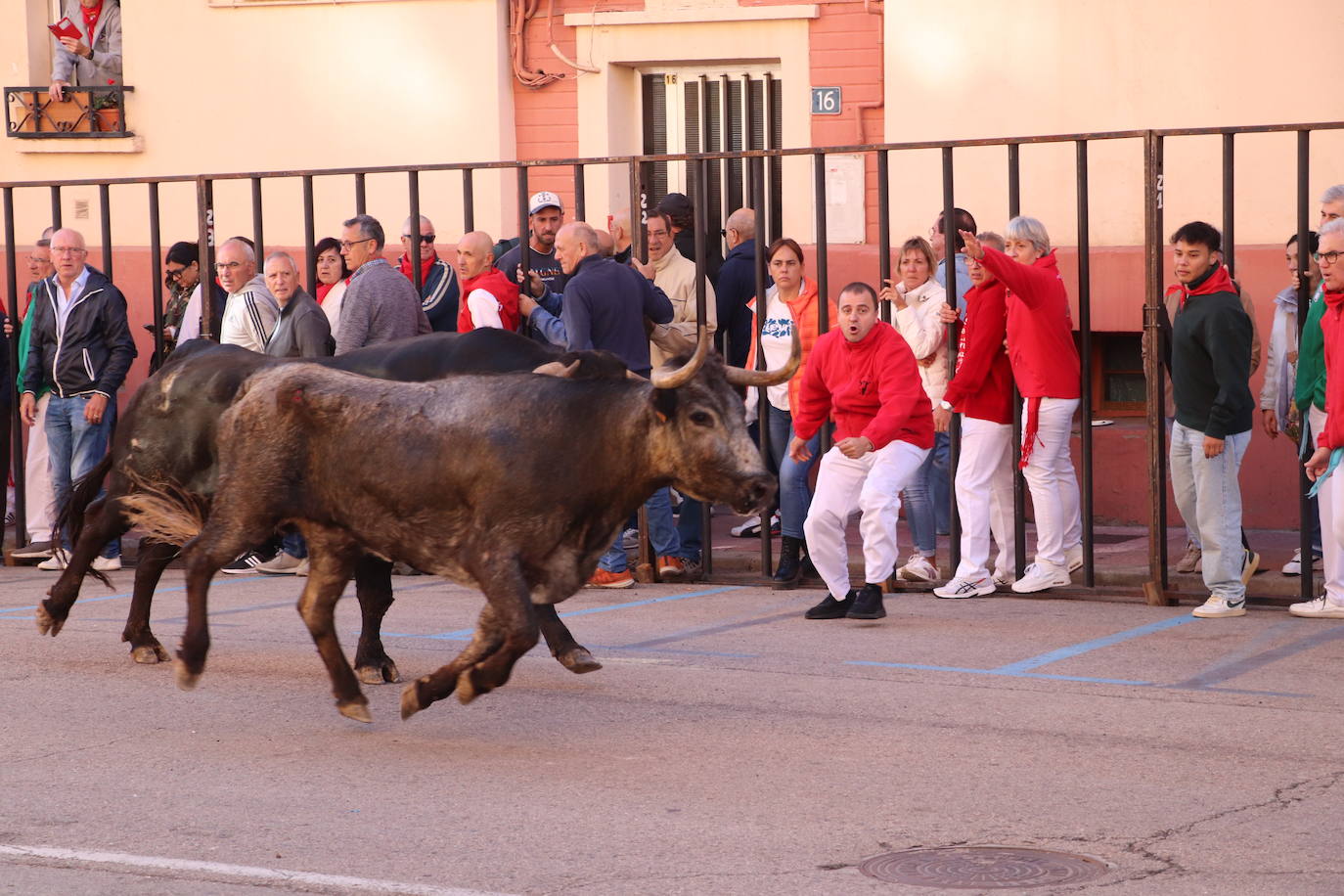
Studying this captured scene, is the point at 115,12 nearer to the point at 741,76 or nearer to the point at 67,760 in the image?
the point at 741,76

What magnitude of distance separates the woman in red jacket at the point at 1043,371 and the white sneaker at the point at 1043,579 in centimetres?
3

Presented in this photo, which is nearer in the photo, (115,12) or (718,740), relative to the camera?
(718,740)

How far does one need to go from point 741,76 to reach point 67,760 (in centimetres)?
1006

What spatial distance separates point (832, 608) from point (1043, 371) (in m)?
1.65

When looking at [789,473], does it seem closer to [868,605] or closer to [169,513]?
[868,605]

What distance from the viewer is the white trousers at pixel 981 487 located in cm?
1067

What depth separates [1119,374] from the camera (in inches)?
547

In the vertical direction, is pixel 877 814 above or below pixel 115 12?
below

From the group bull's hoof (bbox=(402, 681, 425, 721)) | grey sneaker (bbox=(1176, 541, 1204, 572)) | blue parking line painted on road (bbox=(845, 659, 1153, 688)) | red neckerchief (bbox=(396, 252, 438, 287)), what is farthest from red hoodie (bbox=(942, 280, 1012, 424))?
bull's hoof (bbox=(402, 681, 425, 721))

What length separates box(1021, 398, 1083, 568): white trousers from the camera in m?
10.6

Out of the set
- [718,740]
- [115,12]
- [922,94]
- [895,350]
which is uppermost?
[115,12]

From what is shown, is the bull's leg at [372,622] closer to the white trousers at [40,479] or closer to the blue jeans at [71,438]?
the blue jeans at [71,438]

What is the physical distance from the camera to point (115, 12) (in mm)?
17625

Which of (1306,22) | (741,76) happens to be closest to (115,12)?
(741,76)
